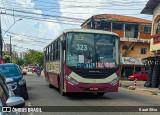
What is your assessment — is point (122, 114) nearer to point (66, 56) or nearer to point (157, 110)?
point (157, 110)

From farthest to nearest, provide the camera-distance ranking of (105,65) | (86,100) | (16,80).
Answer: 1. (105,65)
2. (86,100)
3. (16,80)

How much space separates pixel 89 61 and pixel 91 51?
1.54 feet

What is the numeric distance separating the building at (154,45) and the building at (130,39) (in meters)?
16.4

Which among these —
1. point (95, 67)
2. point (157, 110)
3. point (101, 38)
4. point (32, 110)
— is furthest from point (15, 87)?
point (157, 110)

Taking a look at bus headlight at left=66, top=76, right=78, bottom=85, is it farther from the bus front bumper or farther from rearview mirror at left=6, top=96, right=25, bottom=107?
rearview mirror at left=6, top=96, right=25, bottom=107

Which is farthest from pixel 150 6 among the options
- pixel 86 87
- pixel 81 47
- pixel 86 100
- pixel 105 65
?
pixel 86 100

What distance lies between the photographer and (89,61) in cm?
1255

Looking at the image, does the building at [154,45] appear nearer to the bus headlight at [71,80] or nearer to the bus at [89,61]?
the bus at [89,61]

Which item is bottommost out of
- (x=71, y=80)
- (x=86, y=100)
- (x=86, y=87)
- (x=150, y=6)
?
(x=86, y=100)

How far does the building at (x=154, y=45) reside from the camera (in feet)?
76.4

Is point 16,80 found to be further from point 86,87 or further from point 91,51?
point 91,51

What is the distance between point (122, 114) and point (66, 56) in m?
4.42

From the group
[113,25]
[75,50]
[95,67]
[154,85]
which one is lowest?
[154,85]

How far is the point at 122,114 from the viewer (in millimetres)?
8883
